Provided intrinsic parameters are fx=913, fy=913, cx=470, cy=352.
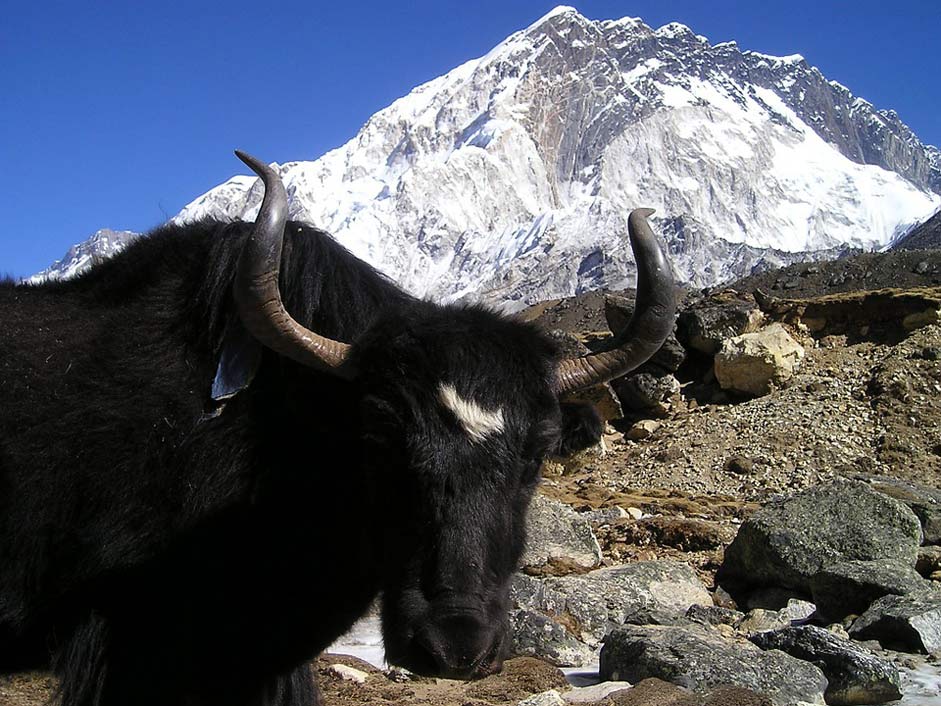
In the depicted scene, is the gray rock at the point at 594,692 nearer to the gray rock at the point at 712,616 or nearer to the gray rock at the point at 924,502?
the gray rock at the point at 712,616

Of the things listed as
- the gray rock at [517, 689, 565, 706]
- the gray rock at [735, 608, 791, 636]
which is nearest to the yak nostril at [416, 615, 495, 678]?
the gray rock at [517, 689, 565, 706]

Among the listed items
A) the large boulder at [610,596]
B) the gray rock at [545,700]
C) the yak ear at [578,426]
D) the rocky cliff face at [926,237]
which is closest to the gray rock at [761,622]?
the large boulder at [610,596]

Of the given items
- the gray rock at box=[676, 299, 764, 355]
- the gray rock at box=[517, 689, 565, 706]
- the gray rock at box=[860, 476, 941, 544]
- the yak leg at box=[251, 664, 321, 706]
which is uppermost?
the gray rock at box=[676, 299, 764, 355]

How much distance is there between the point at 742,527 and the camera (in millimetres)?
10773

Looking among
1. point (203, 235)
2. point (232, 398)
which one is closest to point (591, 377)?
point (232, 398)

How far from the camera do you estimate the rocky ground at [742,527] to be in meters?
6.16

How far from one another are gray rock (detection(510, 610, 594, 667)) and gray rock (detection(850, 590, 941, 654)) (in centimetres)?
237

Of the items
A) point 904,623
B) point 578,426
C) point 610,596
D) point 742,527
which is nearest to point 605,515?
point 742,527

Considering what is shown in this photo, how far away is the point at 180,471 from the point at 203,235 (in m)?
1.26

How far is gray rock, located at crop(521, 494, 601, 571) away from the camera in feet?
33.7

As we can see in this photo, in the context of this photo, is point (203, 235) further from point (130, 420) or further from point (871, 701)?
point (871, 701)

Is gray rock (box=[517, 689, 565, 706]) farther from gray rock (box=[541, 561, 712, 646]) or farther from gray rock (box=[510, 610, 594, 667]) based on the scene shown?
Result: gray rock (box=[541, 561, 712, 646])

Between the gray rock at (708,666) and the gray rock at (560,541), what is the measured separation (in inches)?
144

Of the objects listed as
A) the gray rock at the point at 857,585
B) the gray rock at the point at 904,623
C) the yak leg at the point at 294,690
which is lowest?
the yak leg at the point at 294,690
